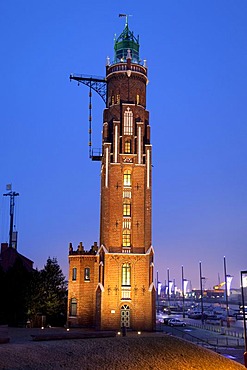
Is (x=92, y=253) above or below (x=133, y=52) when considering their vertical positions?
below

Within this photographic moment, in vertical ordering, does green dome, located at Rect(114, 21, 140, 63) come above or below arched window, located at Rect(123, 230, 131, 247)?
above

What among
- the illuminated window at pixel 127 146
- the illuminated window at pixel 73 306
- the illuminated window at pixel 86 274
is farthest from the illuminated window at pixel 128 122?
the illuminated window at pixel 73 306

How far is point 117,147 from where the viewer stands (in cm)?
6109

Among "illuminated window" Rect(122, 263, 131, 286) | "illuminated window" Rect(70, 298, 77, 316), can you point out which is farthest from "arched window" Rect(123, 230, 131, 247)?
"illuminated window" Rect(70, 298, 77, 316)

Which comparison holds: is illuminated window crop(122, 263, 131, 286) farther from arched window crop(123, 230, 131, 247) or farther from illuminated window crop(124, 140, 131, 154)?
illuminated window crop(124, 140, 131, 154)

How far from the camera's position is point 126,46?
66062 mm

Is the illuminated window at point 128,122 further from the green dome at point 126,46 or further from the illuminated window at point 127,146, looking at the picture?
the green dome at point 126,46

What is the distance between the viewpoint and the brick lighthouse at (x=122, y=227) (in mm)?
57000

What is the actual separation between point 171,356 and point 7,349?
10560 millimetres

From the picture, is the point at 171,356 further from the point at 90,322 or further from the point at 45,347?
the point at 90,322

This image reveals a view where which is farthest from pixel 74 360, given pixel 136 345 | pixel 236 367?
pixel 236 367

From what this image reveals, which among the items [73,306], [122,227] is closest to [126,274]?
[122,227]

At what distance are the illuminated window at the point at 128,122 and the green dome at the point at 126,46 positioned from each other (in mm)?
7957

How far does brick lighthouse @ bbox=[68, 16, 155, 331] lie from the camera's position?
57.0 m
